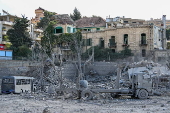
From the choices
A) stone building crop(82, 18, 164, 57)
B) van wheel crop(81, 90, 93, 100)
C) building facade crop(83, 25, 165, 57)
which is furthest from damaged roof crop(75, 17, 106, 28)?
van wheel crop(81, 90, 93, 100)

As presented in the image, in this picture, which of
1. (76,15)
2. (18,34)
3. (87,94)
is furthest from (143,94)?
(76,15)

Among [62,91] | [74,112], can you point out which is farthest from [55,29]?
[74,112]

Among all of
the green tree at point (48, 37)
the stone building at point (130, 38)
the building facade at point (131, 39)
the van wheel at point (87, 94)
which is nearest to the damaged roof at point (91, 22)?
the stone building at point (130, 38)

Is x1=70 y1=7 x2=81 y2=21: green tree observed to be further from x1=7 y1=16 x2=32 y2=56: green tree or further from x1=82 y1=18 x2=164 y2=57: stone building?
x1=7 y1=16 x2=32 y2=56: green tree

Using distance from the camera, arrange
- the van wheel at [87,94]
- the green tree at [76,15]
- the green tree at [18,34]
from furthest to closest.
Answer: the green tree at [76,15] < the green tree at [18,34] < the van wheel at [87,94]

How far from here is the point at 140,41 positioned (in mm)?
44906

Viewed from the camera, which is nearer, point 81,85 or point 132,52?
point 81,85

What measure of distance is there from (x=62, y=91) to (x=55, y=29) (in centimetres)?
3541

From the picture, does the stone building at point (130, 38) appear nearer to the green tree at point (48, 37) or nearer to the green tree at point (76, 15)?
the green tree at point (48, 37)

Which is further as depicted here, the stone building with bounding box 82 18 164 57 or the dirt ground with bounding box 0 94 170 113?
the stone building with bounding box 82 18 164 57

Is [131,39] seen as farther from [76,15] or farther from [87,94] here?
[76,15]

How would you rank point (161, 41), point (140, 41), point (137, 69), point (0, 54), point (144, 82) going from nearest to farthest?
point (144, 82), point (137, 69), point (0, 54), point (140, 41), point (161, 41)

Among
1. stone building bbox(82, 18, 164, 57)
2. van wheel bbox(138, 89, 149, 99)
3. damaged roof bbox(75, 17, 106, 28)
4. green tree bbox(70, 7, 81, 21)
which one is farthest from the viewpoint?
green tree bbox(70, 7, 81, 21)

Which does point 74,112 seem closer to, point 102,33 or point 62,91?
point 62,91
